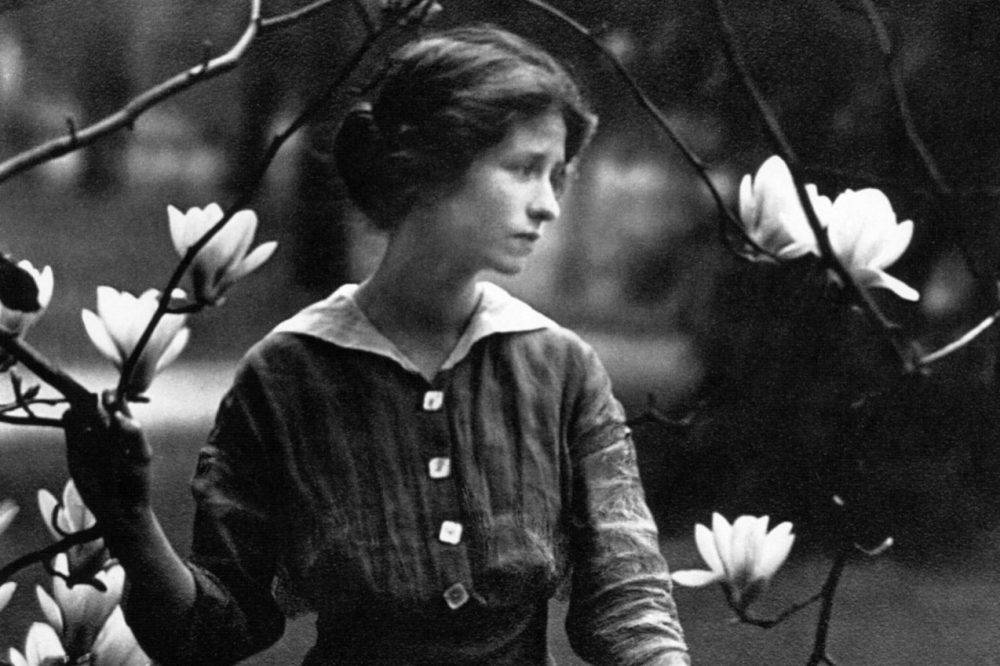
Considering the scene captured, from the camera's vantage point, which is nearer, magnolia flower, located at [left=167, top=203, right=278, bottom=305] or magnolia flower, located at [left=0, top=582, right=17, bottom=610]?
magnolia flower, located at [left=167, top=203, right=278, bottom=305]

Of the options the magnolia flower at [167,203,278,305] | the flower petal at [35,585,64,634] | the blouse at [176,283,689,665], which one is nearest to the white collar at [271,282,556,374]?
the blouse at [176,283,689,665]

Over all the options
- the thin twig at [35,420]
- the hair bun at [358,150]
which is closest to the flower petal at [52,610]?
the thin twig at [35,420]

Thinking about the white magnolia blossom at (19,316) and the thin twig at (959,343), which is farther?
the thin twig at (959,343)

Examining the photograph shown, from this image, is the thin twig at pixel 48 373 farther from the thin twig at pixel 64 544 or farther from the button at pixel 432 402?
the button at pixel 432 402

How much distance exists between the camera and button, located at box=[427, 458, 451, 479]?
877mm

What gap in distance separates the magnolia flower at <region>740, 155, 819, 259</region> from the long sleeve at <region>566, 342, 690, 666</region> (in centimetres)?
14

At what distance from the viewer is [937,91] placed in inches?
41.3

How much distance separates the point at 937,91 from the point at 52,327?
66 cm

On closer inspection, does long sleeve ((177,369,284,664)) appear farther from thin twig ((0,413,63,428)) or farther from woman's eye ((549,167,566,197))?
woman's eye ((549,167,566,197))

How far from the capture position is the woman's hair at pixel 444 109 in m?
0.86

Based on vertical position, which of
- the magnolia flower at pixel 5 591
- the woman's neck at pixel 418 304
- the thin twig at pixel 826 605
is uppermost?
the woman's neck at pixel 418 304

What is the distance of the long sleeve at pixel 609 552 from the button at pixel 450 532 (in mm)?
88

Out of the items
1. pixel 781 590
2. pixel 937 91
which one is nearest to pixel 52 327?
pixel 781 590

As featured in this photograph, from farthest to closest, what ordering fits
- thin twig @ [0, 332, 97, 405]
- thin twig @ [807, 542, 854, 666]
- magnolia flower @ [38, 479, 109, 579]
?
thin twig @ [807, 542, 854, 666] < magnolia flower @ [38, 479, 109, 579] < thin twig @ [0, 332, 97, 405]
